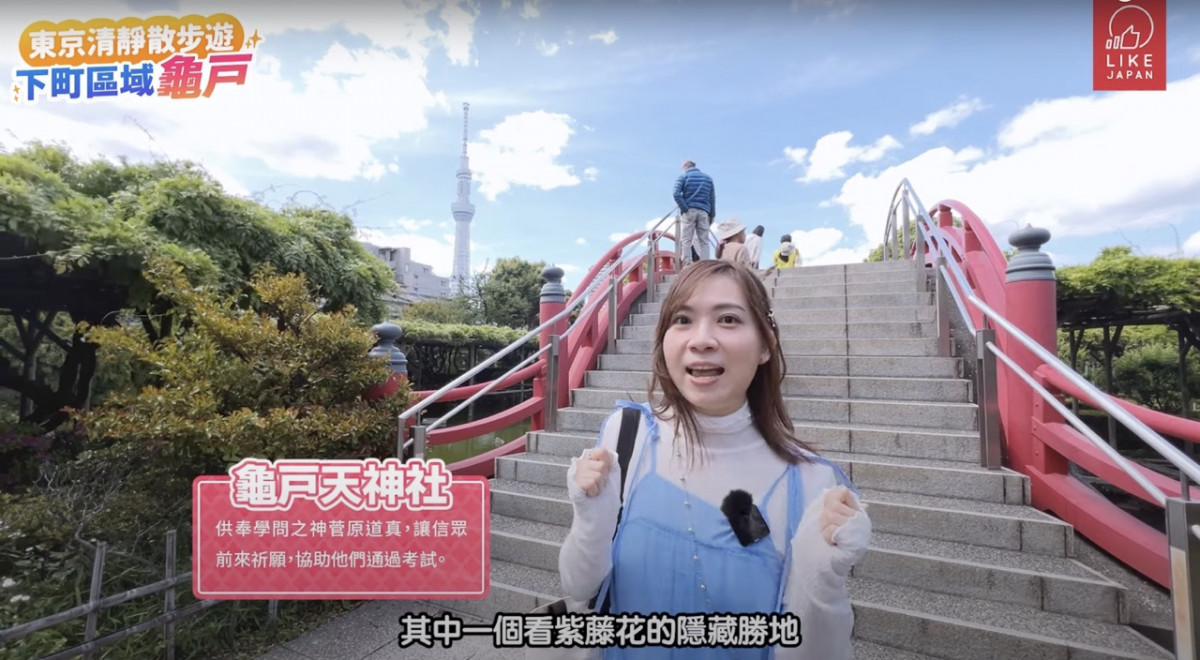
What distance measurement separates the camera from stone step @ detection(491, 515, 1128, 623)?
4.81 feet

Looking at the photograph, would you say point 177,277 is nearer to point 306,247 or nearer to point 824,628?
point 306,247

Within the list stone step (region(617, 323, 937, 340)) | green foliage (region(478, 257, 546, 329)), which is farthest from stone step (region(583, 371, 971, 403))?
green foliage (region(478, 257, 546, 329))

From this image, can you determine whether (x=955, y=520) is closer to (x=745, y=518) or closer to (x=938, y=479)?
(x=938, y=479)

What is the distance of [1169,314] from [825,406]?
6.29 metres

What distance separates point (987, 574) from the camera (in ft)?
5.14

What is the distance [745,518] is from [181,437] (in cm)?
207

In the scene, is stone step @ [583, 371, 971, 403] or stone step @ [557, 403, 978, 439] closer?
stone step @ [557, 403, 978, 439]

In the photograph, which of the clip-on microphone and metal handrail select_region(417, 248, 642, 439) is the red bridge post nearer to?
the clip-on microphone

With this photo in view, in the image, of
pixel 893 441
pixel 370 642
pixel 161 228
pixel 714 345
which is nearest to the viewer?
pixel 714 345

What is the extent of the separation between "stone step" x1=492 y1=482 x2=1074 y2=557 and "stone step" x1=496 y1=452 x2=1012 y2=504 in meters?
0.03

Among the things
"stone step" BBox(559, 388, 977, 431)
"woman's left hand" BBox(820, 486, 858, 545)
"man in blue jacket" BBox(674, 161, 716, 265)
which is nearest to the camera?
"woman's left hand" BBox(820, 486, 858, 545)

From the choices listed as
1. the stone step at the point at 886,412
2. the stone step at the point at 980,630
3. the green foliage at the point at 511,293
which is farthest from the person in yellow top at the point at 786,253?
the green foliage at the point at 511,293

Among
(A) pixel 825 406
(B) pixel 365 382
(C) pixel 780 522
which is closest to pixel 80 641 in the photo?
(B) pixel 365 382

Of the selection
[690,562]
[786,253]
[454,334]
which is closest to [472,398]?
[690,562]
